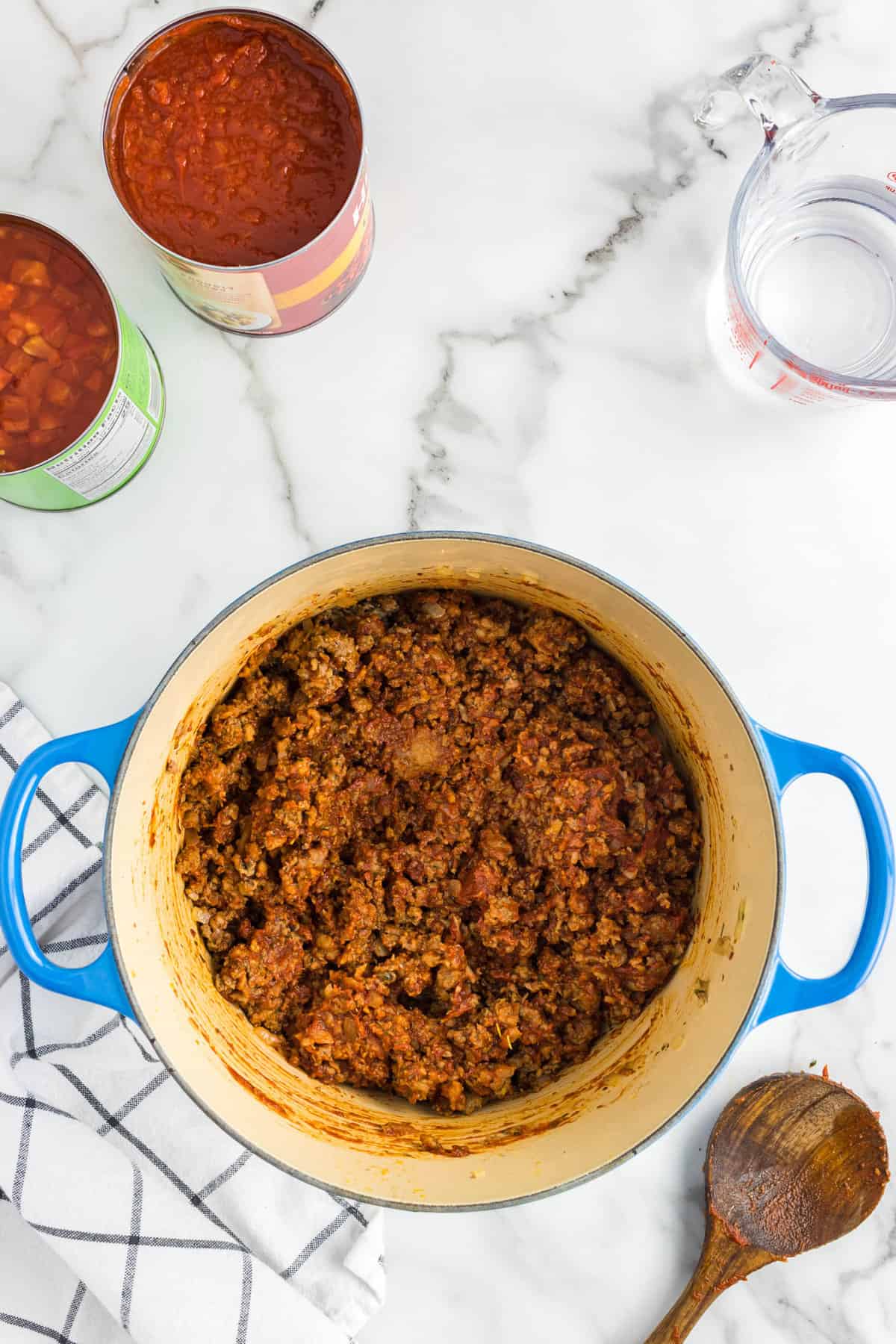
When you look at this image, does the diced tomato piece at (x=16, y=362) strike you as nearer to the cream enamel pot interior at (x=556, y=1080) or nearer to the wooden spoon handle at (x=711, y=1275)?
the cream enamel pot interior at (x=556, y=1080)

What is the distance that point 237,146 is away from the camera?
114cm

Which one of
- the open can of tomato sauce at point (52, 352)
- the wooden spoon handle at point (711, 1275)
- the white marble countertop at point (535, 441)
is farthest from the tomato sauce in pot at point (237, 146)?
the wooden spoon handle at point (711, 1275)

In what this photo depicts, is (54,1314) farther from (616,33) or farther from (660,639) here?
(616,33)

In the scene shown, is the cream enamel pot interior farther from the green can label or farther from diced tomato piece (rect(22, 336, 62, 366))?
diced tomato piece (rect(22, 336, 62, 366))

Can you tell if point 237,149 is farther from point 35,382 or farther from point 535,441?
point 535,441

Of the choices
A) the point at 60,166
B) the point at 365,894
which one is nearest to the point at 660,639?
the point at 365,894

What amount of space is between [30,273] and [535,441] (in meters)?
0.65

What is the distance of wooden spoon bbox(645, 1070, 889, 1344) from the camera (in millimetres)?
1353

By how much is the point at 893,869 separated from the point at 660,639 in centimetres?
34

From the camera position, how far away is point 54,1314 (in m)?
1.36

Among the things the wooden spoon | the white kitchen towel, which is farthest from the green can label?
the wooden spoon

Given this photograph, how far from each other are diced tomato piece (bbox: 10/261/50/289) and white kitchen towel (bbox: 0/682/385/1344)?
1.67 feet

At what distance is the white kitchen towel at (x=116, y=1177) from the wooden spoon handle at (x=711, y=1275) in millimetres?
403

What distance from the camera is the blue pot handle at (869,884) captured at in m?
1.03
